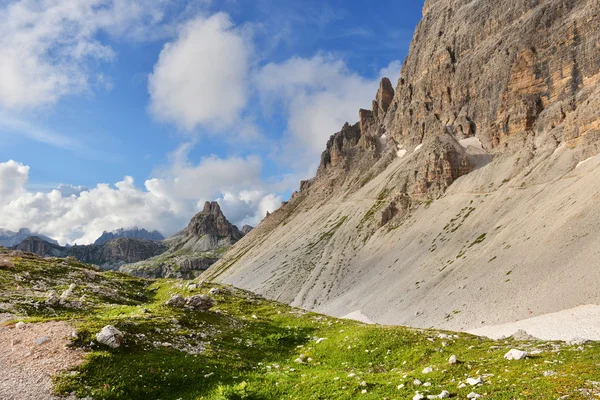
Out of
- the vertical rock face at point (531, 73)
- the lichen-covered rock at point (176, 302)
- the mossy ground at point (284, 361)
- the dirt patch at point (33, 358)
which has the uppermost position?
the vertical rock face at point (531, 73)

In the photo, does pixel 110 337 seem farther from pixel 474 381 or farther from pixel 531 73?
pixel 531 73

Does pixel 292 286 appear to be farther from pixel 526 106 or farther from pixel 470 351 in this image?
pixel 526 106

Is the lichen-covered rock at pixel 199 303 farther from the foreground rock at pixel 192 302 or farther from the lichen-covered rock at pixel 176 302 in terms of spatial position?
the lichen-covered rock at pixel 176 302

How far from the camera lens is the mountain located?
236ft

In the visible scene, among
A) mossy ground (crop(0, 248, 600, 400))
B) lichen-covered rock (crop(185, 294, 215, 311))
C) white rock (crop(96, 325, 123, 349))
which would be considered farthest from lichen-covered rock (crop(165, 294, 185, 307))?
white rock (crop(96, 325, 123, 349))

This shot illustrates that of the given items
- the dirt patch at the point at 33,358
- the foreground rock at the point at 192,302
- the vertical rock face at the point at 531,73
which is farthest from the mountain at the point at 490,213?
the dirt patch at the point at 33,358

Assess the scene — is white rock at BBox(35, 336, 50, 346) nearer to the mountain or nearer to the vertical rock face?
the mountain

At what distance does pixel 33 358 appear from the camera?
16.8 metres

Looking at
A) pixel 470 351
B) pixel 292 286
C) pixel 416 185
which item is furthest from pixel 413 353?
pixel 416 185

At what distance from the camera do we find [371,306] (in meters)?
91.1

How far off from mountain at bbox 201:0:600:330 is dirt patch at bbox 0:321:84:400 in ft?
209

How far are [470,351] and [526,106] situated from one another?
6783 inches

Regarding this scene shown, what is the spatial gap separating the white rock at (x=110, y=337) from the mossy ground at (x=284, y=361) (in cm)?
44

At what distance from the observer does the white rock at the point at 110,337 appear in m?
18.8
